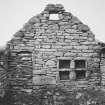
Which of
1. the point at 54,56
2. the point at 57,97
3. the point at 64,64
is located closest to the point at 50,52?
the point at 54,56

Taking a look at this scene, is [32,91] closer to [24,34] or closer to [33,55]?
[33,55]

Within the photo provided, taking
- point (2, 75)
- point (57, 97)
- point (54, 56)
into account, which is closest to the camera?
point (2, 75)

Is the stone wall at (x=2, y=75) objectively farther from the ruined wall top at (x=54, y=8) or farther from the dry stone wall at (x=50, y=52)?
the ruined wall top at (x=54, y=8)

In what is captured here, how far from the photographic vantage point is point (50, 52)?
812 centimetres

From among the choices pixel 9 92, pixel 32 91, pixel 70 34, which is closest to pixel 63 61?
pixel 70 34

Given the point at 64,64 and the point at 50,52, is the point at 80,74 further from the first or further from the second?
the point at 50,52

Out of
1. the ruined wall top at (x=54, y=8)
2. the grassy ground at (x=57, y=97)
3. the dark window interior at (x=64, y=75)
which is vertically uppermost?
the ruined wall top at (x=54, y=8)

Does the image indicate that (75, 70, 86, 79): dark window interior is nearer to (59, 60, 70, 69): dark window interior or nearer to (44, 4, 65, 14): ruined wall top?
(59, 60, 70, 69): dark window interior

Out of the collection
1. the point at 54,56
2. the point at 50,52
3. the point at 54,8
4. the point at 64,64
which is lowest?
the point at 64,64

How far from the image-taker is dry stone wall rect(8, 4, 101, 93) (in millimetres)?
8031

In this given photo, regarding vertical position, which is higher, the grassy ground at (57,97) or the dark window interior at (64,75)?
the dark window interior at (64,75)

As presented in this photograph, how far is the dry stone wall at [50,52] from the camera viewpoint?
803cm

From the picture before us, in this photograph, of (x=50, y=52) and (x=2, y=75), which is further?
(x=50, y=52)

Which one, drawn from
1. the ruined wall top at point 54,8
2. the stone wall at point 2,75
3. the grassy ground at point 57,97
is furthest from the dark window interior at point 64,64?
the stone wall at point 2,75
